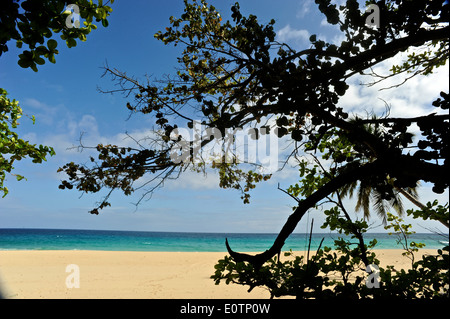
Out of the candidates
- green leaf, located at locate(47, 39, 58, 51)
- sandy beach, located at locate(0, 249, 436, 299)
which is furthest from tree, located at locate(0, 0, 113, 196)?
sandy beach, located at locate(0, 249, 436, 299)

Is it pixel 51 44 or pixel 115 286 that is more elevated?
pixel 51 44

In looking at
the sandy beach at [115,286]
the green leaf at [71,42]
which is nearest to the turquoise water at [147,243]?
the sandy beach at [115,286]

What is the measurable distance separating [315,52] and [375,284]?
2.29m

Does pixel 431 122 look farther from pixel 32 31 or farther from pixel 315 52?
pixel 32 31

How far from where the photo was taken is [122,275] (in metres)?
13.3

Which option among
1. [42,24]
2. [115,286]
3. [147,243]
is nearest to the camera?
[42,24]

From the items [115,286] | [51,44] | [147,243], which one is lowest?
[147,243]

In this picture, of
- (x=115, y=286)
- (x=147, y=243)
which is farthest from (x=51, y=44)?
(x=147, y=243)

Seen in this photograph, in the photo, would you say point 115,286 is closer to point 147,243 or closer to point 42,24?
point 42,24

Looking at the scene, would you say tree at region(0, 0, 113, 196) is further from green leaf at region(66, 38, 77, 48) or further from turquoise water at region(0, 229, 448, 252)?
turquoise water at region(0, 229, 448, 252)

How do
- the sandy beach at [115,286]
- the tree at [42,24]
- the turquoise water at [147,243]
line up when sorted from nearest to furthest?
the tree at [42,24], the sandy beach at [115,286], the turquoise water at [147,243]

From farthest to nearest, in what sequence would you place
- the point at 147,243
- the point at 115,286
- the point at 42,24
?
1. the point at 147,243
2. the point at 115,286
3. the point at 42,24

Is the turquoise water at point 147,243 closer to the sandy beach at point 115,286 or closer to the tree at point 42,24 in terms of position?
the sandy beach at point 115,286
